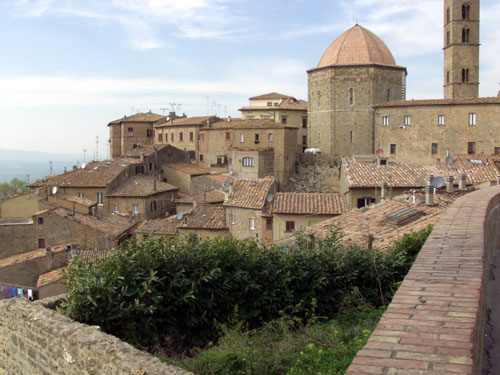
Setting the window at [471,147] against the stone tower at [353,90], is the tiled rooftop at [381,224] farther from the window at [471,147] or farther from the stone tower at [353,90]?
the stone tower at [353,90]

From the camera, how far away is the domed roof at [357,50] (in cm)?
4466

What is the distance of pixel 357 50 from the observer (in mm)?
45281

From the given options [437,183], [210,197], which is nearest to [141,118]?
[210,197]

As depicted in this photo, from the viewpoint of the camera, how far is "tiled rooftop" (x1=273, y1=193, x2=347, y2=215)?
917 inches

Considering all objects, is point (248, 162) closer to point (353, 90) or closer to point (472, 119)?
point (353, 90)

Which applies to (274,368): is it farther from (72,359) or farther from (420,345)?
(420,345)

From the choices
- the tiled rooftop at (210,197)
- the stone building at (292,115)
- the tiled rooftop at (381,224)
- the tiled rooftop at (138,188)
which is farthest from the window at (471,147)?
the tiled rooftop at (381,224)

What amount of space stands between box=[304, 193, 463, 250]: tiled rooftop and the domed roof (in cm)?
2922

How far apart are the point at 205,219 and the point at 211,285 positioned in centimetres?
1945

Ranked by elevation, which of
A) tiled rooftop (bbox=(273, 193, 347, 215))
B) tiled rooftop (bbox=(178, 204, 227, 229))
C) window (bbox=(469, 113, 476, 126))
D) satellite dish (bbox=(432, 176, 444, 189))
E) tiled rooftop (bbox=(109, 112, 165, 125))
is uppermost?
tiled rooftop (bbox=(109, 112, 165, 125))

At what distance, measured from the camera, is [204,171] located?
155ft

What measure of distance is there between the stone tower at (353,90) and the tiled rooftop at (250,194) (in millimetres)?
18710

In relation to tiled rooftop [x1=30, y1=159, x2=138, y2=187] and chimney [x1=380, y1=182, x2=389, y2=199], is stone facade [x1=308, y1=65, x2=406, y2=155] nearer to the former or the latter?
tiled rooftop [x1=30, y1=159, x2=138, y2=187]

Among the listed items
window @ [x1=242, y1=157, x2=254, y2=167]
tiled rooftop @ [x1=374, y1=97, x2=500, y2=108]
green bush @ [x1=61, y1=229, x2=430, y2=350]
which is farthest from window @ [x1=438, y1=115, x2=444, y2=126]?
green bush @ [x1=61, y1=229, x2=430, y2=350]
